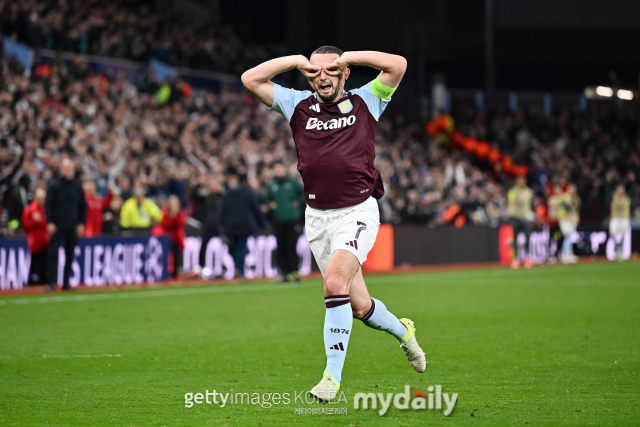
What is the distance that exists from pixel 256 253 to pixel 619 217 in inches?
549

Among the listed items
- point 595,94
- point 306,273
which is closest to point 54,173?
point 306,273

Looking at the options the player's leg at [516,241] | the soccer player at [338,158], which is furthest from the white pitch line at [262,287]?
the soccer player at [338,158]

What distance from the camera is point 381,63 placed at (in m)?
6.42

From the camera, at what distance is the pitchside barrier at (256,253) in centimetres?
1664

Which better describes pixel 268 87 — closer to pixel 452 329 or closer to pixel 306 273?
pixel 452 329

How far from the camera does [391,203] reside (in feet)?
83.9

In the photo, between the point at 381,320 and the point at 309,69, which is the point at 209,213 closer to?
the point at 381,320

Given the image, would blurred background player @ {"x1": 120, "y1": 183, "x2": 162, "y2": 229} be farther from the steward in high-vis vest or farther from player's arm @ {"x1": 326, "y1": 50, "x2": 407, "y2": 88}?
the steward in high-vis vest

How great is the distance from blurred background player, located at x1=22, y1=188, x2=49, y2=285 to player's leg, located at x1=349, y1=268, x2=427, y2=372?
10673mm

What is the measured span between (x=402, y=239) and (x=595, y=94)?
19731mm

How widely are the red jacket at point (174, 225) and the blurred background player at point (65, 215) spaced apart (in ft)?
7.59

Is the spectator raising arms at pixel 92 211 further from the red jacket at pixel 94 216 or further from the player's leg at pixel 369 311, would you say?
the player's leg at pixel 369 311

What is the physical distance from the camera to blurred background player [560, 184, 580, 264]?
2725 cm

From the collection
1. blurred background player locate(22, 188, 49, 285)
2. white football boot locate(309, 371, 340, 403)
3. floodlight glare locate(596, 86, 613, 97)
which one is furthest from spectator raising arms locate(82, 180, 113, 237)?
floodlight glare locate(596, 86, 613, 97)
